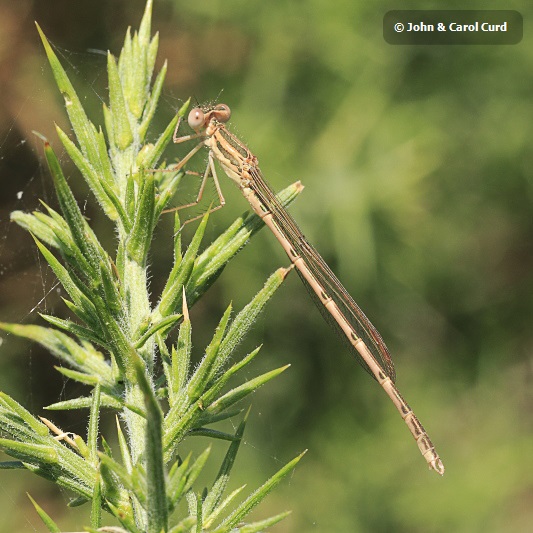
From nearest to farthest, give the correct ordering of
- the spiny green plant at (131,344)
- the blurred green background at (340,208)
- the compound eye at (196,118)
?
the spiny green plant at (131,344)
the compound eye at (196,118)
the blurred green background at (340,208)

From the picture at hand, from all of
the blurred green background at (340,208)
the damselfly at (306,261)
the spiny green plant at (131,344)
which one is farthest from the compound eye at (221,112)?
the spiny green plant at (131,344)

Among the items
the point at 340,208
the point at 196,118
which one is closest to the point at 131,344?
the point at 196,118

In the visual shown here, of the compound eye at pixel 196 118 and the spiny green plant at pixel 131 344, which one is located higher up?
Result: the compound eye at pixel 196 118

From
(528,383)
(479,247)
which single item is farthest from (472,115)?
(528,383)

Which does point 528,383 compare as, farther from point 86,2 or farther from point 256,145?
point 86,2

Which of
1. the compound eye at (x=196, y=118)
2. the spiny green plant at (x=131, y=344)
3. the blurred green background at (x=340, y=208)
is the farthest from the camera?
the blurred green background at (x=340, y=208)

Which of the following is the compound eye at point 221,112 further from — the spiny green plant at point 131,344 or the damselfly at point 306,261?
the spiny green plant at point 131,344

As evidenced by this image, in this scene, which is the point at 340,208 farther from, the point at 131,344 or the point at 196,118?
the point at 131,344
